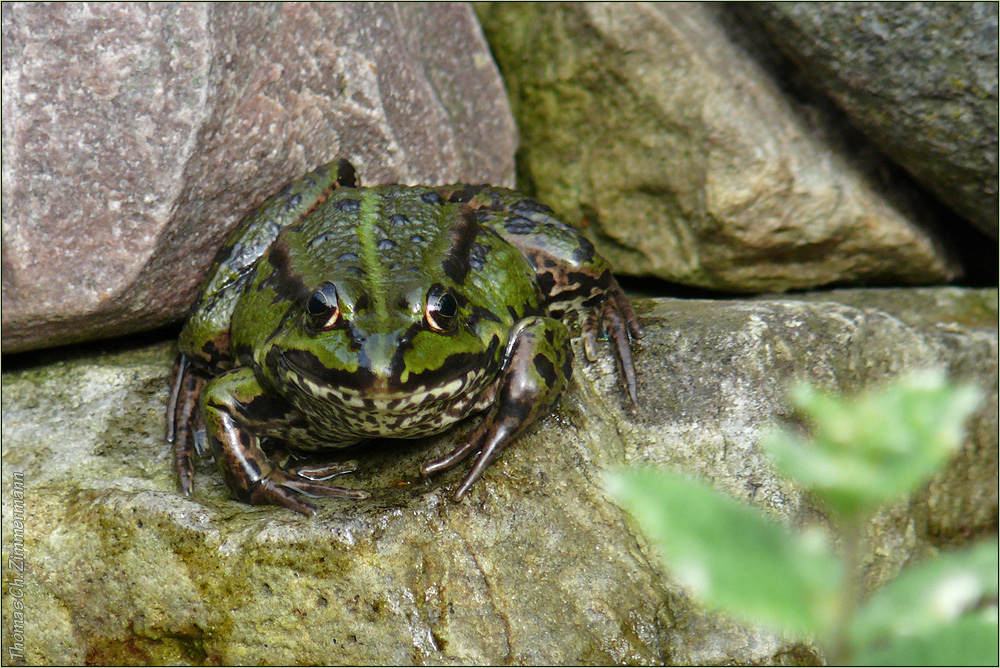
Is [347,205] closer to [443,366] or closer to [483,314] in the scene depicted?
[483,314]

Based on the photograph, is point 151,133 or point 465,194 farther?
point 465,194

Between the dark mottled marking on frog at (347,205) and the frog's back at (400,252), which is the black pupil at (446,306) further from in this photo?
the dark mottled marking on frog at (347,205)

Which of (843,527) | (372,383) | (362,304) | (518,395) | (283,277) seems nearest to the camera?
(843,527)

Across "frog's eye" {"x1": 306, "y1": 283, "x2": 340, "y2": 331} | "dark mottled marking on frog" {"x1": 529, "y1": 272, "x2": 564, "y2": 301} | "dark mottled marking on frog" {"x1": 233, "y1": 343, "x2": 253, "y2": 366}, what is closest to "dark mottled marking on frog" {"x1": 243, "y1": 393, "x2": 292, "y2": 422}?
"dark mottled marking on frog" {"x1": 233, "y1": 343, "x2": 253, "y2": 366}

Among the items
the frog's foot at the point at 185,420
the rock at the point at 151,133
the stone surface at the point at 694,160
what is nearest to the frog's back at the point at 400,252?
the rock at the point at 151,133

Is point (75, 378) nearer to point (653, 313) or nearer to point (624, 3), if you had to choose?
point (653, 313)

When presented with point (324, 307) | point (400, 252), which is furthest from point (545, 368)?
point (324, 307)
